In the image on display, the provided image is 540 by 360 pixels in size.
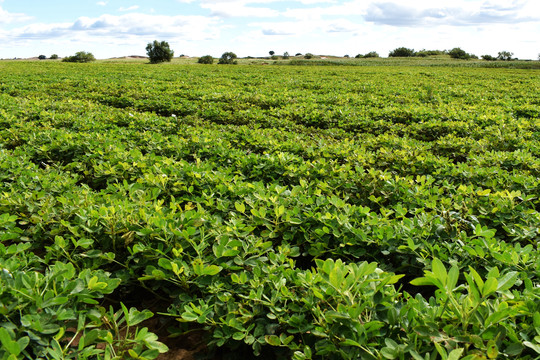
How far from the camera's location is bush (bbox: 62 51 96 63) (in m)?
67.6

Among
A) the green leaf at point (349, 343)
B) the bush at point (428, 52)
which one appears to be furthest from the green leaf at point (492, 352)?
the bush at point (428, 52)

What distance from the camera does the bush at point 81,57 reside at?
6762cm

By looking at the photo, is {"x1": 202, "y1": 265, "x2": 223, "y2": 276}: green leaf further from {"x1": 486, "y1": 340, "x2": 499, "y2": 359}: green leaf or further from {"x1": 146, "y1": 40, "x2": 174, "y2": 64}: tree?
{"x1": 146, "y1": 40, "x2": 174, "y2": 64}: tree

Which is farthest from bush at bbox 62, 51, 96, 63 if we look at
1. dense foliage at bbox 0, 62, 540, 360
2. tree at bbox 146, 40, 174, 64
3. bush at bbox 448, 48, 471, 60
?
bush at bbox 448, 48, 471, 60

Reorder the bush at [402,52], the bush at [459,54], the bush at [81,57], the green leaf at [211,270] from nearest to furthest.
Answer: the green leaf at [211,270] < the bush at [81,57] < the bush at [459,54] < the bush at [402,52]

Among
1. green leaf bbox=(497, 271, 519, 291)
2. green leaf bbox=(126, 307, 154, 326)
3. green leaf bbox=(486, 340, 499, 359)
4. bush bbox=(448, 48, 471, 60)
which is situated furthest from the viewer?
bush bbox=(448, 48, 471, 60)

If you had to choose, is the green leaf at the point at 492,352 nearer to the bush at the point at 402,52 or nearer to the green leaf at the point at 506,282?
the green leaf at the point at 506,282

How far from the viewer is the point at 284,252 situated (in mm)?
2598

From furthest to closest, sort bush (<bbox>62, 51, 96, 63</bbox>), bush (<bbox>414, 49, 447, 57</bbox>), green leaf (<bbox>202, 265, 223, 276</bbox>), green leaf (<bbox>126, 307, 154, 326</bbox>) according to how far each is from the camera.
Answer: bush (<bbox>414, 49, 447, 57</bbox>)
bush (<bbox>62, 51, 96, 63</bbox>)
green leaf (<bbox>202, 265, 223, 276</bbox>)
green leaf (<bbox>126, 307, 154, 326</bbox>)

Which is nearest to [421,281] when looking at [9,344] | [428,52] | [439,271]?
[439,271]

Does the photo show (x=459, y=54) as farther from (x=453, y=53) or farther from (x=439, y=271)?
(x=439, y=271)

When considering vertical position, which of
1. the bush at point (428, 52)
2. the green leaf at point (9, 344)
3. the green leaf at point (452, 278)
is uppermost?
the bush at point (428, 52)

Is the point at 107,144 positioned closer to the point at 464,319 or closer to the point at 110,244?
the point at 110,244

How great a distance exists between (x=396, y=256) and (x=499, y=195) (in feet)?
5.77
